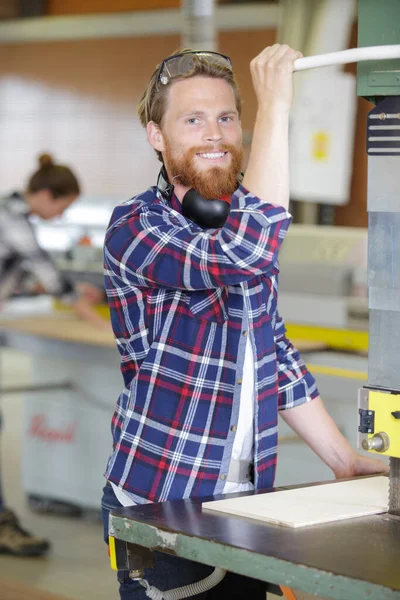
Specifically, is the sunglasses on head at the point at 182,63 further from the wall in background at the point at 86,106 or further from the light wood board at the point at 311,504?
the wall in background at the point at 86,106

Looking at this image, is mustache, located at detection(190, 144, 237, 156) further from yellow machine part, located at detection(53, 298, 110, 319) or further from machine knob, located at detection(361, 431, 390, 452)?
yellow machine part, located at detection(53, 298, 110, 319)

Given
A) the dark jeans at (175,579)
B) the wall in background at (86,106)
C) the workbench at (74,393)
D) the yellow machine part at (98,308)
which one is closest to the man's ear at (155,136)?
the dark jeans at (175,579)

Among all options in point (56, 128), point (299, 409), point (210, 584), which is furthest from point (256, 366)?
point (56, 128)

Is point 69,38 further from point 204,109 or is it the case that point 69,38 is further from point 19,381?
point 204,109

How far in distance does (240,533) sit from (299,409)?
0.59 metres

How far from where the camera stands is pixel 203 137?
1913 millimetres

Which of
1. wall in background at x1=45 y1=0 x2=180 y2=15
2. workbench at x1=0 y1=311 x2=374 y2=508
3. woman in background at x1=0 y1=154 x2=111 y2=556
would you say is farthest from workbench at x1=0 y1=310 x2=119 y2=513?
wall in background at x1=45 y1=0 x2=180 y2=15

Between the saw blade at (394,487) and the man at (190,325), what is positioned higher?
the man at (190,325)

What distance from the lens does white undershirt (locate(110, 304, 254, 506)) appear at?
191cm

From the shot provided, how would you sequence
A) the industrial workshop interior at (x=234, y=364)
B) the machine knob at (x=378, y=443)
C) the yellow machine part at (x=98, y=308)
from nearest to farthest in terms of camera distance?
the industrial workshop interior at (x=234, y=364)
the machine knob at (x=378, y=443)
the yellow machine part at (x=98, y=308)

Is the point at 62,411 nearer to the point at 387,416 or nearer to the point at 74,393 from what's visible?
the point at 74,393

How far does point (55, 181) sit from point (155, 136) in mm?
3062

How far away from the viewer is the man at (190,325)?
1.81 metres

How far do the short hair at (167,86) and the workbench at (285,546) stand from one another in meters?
0.77
